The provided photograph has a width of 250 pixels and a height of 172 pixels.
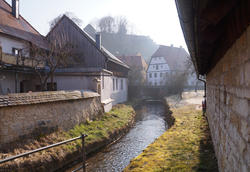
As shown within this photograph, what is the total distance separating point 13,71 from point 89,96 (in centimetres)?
598

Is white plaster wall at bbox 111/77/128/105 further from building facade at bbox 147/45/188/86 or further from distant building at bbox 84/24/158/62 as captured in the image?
distant building at bbox 84/24/158/62

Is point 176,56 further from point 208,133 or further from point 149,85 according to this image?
point 208,133

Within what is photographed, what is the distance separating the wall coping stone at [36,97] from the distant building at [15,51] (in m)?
4.91

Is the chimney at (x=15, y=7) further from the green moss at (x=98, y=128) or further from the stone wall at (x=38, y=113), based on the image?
the green moss at (x=98, y=128)

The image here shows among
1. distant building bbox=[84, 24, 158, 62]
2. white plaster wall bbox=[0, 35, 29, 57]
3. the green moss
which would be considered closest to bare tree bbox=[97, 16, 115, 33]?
distant building bbox=[84, 24, 158, 62]

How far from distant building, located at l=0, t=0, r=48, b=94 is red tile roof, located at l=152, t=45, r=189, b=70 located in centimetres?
3189

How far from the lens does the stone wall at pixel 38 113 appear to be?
7.79 m

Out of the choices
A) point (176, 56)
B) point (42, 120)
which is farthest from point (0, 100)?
point (176, 56)

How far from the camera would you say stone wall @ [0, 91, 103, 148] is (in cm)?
779

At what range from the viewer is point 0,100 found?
7625 millimetres

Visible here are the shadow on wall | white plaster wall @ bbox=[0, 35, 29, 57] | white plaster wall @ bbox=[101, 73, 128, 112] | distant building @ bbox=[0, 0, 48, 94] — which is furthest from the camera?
white plaster wall @ bbox=[101, 73, 128, 112]

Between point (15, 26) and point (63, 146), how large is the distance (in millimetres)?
12273

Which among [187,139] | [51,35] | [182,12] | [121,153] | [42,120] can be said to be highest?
[51,35]

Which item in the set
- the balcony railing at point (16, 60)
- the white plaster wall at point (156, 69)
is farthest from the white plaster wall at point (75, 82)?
the white plaster wall at point (156, 69)
